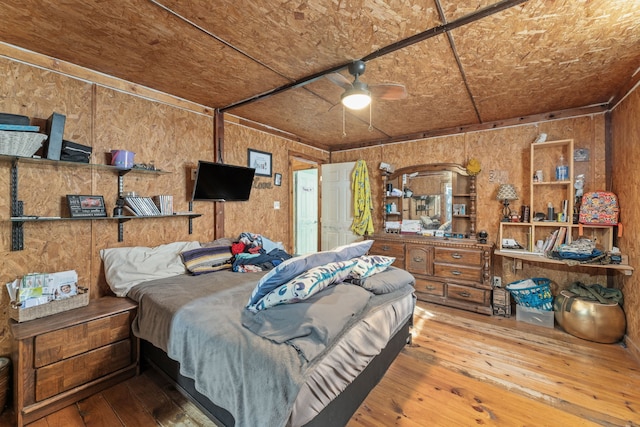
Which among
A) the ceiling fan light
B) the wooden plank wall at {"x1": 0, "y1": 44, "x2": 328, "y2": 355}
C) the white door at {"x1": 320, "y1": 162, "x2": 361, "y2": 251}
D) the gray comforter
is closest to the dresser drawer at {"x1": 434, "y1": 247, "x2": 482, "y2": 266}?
the white door at {"x1": 320, "y1": 162, "x2": 361, "y2": 251}

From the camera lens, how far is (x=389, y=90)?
2160 mm

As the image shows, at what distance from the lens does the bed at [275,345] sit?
1160 mm

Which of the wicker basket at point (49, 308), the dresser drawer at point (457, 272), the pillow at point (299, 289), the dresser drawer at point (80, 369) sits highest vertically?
the pillow at point (299, 289)

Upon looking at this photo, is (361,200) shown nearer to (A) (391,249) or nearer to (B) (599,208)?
(A) (391,249)

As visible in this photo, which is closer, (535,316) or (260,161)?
(535,316)

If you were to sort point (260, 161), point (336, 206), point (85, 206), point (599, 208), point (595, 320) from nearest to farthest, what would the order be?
point (85, 206)
point (595, 320)
point (599, 208)
point (260, 161)
point (336, 206)

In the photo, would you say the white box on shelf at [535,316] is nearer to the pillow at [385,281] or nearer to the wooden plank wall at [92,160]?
the pillow at [385,281]

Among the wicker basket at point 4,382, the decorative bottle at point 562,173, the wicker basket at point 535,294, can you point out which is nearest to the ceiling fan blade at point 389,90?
the decorative bottle at point 562,173

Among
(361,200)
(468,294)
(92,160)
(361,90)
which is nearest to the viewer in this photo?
(361,90)

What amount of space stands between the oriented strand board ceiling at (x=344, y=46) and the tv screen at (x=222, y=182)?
0.78 metres

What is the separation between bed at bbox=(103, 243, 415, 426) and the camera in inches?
45.7

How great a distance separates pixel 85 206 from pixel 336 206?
140 inches

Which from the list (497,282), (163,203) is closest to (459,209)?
(497,282)

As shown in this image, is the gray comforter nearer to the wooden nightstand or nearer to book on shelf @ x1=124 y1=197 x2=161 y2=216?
the wooden nightstand
